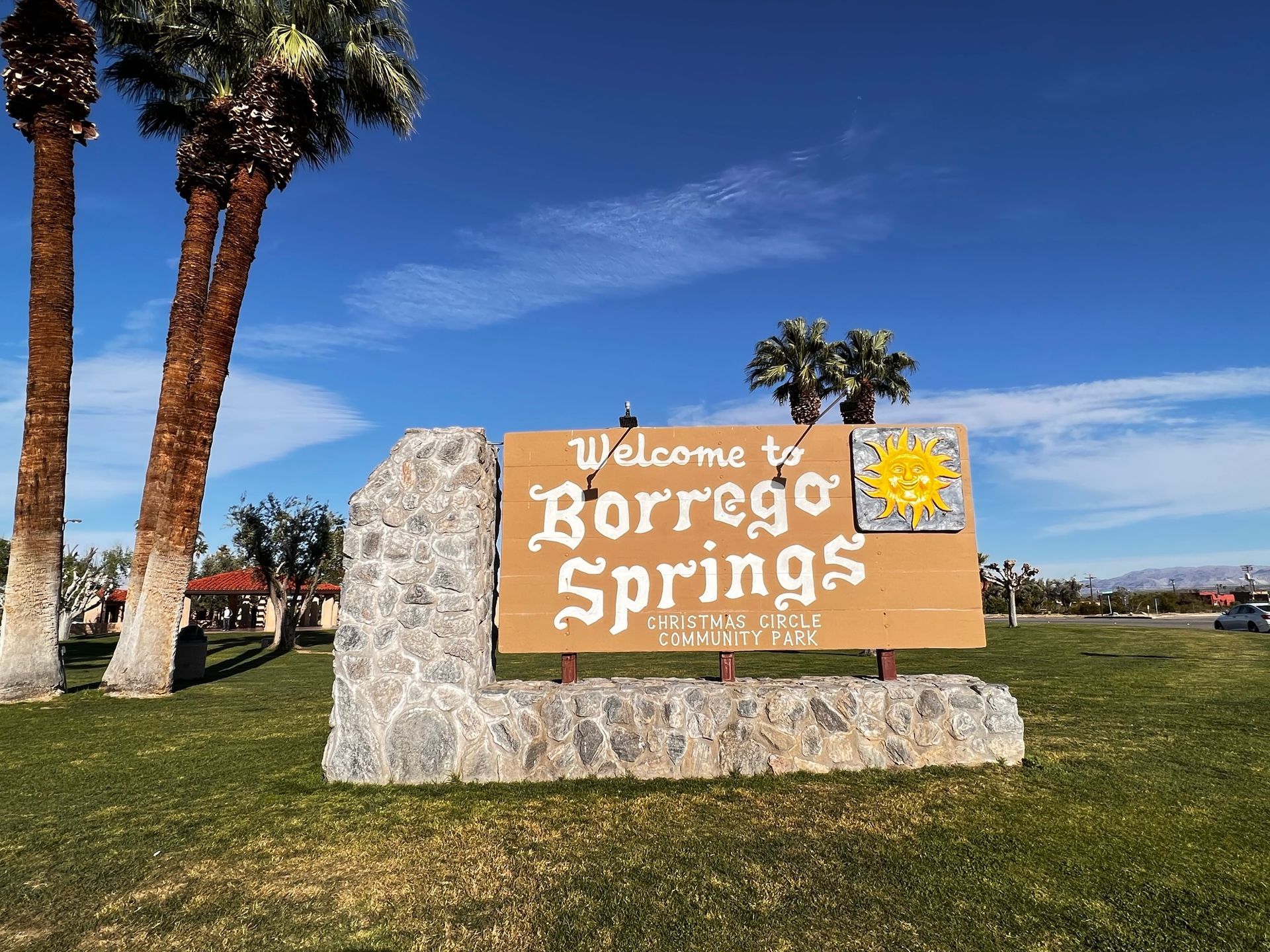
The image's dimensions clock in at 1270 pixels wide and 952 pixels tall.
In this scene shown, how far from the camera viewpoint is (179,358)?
14133 mm

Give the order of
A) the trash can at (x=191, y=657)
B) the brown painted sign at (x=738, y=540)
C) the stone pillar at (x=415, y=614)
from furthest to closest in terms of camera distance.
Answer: the trash can at (x=191, y=657) < the brown painted sign at (x=738, y=540) < the stone pillar at (x=415, y=614)

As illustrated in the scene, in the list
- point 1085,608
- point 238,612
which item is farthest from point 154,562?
point 1085,608

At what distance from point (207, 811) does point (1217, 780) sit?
30.5 feet

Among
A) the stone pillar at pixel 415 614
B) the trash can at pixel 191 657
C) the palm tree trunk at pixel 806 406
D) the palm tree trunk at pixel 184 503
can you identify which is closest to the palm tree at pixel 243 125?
the palm tree trunk at pixel 184 503

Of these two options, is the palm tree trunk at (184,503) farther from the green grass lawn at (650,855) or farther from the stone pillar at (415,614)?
the stone pillar at (415,614)

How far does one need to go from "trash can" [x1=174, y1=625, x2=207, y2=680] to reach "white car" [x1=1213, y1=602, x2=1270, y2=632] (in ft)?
133

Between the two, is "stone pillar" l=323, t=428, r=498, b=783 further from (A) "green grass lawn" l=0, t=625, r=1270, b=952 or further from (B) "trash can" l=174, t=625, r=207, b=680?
(B) "trash can" l=174, t=625, r=207, b=680

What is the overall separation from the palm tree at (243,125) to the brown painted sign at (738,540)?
30.8 feet

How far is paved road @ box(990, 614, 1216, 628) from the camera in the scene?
38.2 meters

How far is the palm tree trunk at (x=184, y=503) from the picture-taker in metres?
12.6

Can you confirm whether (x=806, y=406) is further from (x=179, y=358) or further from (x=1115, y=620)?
(x=1115, y=620)

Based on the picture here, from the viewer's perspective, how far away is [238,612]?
46.7 m

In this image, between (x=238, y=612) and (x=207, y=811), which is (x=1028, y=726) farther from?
(x=238, y=612)

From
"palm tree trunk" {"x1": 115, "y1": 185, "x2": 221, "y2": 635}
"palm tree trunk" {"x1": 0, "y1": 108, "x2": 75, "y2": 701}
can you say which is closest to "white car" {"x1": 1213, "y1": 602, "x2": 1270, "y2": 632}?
"palm tree trunk" {"x1": 115, "y1": 185, "x2": 221, "y2": 635}
